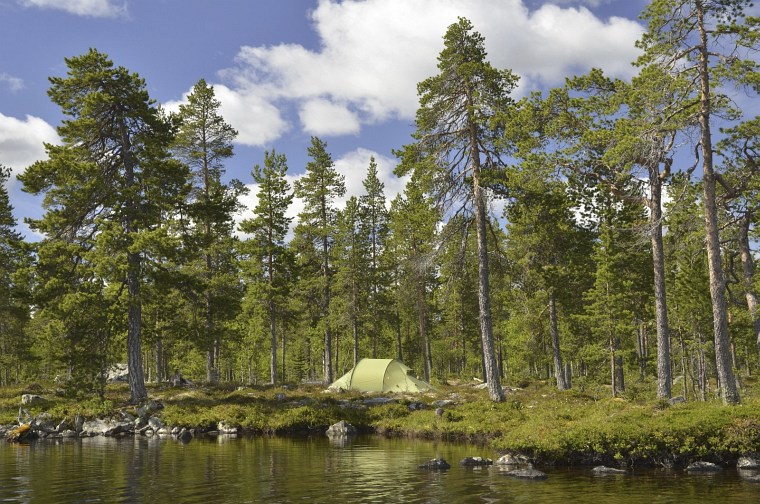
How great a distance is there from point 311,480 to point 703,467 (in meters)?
9.86

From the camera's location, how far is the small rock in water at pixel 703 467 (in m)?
13.9

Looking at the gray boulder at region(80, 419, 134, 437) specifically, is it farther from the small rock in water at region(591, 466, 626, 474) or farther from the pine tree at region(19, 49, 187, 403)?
the small rock in water at region(591, 466, 626, 474)

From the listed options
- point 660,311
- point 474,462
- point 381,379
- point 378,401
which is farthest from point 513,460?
point 381,379

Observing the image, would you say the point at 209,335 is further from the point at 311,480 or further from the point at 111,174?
the point at 311,480

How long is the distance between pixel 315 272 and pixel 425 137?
21624 mm

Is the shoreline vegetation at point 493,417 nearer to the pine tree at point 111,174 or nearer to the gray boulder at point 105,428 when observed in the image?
the gray boulder at point 105,428

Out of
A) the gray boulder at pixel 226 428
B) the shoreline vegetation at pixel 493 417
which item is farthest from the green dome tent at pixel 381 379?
the gray boulder at pixel 226 428

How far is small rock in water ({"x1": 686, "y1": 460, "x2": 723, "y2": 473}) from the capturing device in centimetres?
1385

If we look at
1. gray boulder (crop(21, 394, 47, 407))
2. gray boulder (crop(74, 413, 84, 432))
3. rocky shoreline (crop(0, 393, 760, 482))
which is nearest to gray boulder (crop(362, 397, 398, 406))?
rocky shoreline (crop(0, 393, 760, 482))

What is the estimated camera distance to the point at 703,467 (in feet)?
45.8

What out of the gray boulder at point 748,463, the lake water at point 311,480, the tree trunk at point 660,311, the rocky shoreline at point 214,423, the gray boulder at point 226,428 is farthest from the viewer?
the gray boulder at point 226,428

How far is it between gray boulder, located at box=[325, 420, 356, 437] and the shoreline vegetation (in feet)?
2.61

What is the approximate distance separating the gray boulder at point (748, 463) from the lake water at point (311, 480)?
1.98ft

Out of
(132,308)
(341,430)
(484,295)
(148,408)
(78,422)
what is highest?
(132,308)
